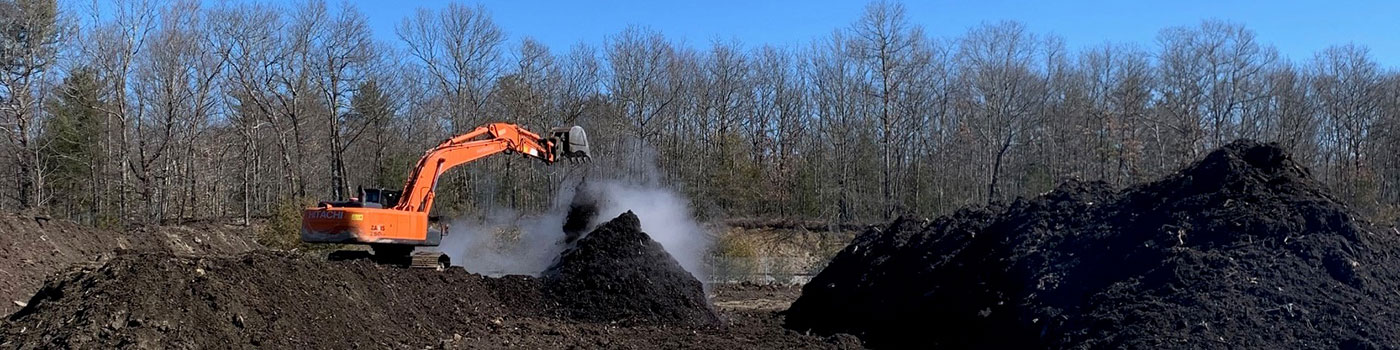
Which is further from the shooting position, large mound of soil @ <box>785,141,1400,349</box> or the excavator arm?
the excavator arm

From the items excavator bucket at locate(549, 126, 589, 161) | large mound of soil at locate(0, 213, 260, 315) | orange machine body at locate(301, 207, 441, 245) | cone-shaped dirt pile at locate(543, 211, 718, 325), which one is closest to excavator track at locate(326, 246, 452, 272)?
orange machine body at locate(301, 207, 441, 245)

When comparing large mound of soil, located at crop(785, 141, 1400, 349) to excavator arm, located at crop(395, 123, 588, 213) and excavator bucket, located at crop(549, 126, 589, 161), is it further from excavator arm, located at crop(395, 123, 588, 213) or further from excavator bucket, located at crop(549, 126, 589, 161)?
excavator arm, located at crop(395, 123, 588, 213)

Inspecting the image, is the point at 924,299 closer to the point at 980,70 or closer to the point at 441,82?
the point at 441,82

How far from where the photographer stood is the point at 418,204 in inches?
603

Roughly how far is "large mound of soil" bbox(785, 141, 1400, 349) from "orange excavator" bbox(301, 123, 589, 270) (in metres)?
5.81

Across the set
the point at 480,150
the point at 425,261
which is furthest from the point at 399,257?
the point at 480,150

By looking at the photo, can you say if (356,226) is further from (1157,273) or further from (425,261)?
(1157,273)

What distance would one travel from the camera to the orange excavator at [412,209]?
45.6 ft

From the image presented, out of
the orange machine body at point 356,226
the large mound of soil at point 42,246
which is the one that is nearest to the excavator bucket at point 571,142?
the orange machine body at point 356,226

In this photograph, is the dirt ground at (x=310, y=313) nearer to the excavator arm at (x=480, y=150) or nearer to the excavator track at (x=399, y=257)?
the excavator track at (x=399, y=257)

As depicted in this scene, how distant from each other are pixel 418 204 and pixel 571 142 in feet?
8.84

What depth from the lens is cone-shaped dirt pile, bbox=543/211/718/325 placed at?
535 inches

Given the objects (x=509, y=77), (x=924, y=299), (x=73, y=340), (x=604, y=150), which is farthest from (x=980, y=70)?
(x=73, y=340)

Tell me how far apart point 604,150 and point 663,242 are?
23131mm
